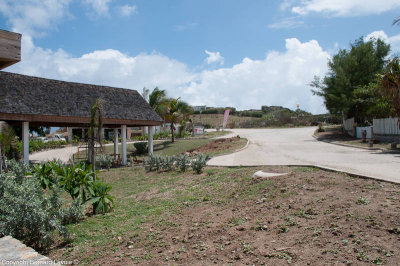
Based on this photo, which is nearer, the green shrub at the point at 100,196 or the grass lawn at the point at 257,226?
the grass lawn at the point at 257,226

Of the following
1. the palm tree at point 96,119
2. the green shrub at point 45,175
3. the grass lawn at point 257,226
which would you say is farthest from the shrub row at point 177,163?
the green shrub at point 45,175

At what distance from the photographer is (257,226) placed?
4.82 meters

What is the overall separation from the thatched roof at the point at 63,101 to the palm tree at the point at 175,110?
10918mm

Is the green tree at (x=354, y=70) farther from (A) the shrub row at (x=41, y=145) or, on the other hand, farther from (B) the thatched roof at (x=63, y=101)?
(A) the shrub row at (x=41, y=145)

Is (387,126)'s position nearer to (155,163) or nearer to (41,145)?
(155,163)

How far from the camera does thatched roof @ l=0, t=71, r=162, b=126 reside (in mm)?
13231

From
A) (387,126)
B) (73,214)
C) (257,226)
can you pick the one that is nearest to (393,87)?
(257,226)

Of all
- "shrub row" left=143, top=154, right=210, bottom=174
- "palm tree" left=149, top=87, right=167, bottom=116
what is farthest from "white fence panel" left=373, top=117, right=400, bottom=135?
"palm tree" left=149, top=87, right=167, bottom=116

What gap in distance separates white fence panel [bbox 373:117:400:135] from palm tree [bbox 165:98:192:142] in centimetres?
1807

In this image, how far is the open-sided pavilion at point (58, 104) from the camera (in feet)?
42.9

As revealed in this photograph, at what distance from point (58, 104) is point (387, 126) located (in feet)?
71.4

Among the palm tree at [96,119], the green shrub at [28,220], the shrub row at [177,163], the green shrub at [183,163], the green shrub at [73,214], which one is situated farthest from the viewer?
the green shrub at [183,163]

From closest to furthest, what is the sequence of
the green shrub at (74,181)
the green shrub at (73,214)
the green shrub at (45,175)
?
the green shrub at (73,214) < the green shrub at (74,181) < the green shrub at (45,175)

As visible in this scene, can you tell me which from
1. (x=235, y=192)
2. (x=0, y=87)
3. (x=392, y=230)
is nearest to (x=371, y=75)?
(x=235, y=192)
